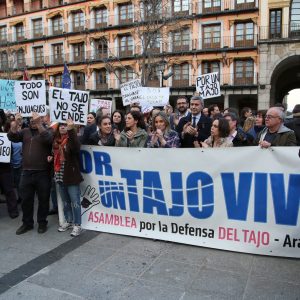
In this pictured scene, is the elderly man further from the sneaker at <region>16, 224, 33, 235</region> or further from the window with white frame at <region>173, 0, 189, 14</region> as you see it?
the window with white frame at <region>173, 0, 189, 14</region>

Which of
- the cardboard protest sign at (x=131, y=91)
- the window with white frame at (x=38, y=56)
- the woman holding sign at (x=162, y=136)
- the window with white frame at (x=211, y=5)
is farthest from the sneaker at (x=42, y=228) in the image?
the window with white frame at (x=38, y=56)

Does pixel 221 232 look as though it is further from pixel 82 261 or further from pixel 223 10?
pixel 223 10

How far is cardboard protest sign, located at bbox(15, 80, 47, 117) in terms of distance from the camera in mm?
5293

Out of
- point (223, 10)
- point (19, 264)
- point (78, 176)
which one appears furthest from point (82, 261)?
point (223, 10)

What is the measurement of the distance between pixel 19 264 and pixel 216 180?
2517 mm

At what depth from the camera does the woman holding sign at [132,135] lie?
4.95 meters

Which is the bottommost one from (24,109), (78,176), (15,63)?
(78,176)

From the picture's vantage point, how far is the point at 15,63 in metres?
43.4

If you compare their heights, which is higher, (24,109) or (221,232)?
(24,109)

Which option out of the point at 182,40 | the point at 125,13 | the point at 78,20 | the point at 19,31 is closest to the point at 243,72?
the point at 182,40

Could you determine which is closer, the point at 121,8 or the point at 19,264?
the point at 19,264

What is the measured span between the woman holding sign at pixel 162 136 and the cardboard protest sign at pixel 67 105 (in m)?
1.00

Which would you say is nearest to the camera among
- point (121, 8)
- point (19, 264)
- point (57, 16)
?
point (19, 264)

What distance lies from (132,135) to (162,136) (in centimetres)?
43
